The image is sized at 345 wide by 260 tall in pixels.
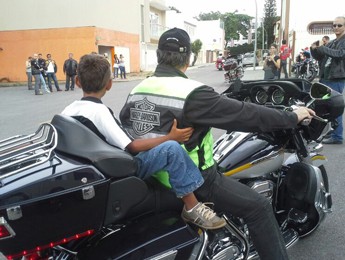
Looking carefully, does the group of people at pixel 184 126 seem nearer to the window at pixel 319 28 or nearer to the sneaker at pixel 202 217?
the sneaker at pixel 202 217

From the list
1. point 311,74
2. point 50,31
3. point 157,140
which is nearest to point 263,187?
point 157,140

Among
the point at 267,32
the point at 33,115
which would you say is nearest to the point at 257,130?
the point at 33,115

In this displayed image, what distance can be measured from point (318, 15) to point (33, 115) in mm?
17627

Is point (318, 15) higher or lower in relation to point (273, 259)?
higher

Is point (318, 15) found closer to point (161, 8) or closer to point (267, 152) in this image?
point (267, 152)

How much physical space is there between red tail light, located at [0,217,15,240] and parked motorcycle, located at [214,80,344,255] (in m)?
1.58

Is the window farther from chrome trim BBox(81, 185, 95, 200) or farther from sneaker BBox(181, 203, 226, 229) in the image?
chrome trim BBox(81, 185, 95, 200)

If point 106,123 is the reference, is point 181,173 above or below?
below

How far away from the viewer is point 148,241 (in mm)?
2105

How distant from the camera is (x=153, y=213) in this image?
7.57 ft

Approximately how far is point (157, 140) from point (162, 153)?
0.57 feet

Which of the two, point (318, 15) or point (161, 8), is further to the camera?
point (161, 8)

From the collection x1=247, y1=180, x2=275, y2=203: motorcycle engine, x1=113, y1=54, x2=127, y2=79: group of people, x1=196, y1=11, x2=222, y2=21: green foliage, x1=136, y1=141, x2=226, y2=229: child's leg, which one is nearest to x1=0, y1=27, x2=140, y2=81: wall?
x1=113, y1=54, x2=127, y2=79: group of people

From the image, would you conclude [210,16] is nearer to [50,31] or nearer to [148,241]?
[50,31]
